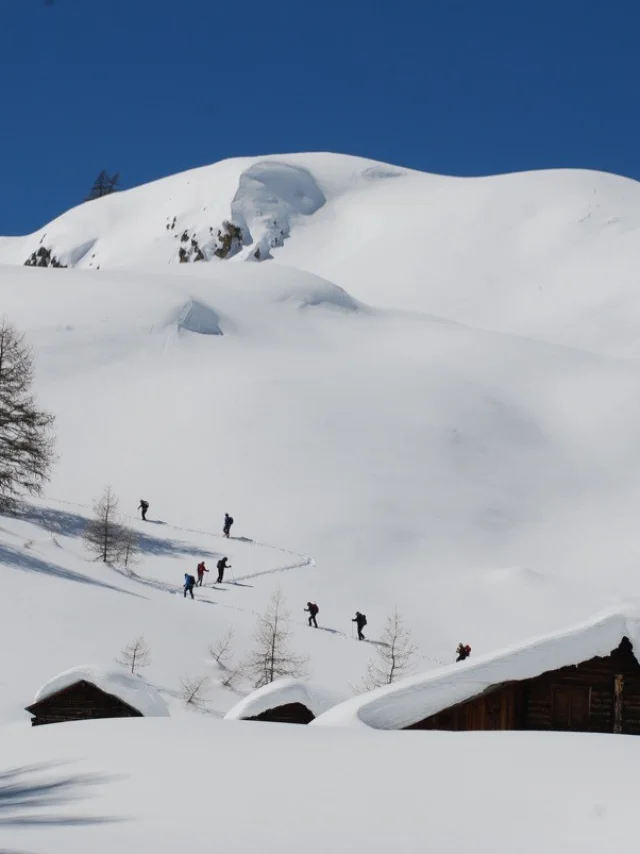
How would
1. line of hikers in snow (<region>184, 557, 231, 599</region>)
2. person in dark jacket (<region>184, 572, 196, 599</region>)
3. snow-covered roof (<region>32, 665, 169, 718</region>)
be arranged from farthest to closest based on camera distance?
line of hikers in snow (<region>184, 557, 231, 599</region>), person in dark jacket (<region>184, 572, 196, 599</region>), snow-covered roof (<region>32, 665, 169, 718</region>)

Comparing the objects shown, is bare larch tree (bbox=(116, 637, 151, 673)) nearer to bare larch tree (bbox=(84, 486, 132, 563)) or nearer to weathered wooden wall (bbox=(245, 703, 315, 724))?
weathered wooden wall (bbox=(245, 703, 315, 724))

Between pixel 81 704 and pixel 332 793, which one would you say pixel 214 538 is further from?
pixel 332 793

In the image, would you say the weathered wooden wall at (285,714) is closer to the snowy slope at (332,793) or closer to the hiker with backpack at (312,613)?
the snowy slope at (332,793)

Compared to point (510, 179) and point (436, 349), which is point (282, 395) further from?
point (510, 179)

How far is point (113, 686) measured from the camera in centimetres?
1658

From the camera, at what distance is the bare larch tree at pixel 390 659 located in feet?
→ 89.0

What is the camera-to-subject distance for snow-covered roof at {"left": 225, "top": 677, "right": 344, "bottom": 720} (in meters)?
15.3

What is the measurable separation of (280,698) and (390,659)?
14.3 metres

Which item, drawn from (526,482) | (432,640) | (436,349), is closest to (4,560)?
(432,640)

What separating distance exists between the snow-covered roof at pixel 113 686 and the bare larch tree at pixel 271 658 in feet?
27.2

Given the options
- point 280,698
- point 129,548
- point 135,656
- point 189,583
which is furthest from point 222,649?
point 280,698

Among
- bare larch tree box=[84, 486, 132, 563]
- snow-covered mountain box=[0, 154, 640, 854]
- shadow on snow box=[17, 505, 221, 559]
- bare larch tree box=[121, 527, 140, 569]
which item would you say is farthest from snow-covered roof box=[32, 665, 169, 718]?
shadow on snow box=[17, 505, 221, 559]

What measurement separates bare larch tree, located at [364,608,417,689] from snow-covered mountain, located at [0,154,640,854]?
47 centimetres

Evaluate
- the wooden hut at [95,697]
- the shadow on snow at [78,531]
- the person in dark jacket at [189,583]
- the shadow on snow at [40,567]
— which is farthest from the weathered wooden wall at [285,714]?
the shadow on snow at [78,531]
